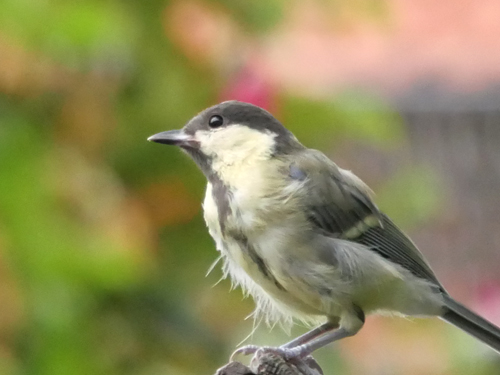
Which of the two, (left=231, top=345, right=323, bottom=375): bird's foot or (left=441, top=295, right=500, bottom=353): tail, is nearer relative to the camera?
(left=231, top=345, right=323, bottom=375): bird's foot

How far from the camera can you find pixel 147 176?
1362 millimetres

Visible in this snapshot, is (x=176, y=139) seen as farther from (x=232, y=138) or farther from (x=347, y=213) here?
(x=347, y=213)

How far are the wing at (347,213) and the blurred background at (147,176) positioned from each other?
0.16m

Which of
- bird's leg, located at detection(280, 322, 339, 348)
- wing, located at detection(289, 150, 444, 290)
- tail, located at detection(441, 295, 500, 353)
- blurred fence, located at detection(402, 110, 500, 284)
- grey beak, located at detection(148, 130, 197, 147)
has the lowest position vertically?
blurred fence, located at detection(402, 110, 500, 284)

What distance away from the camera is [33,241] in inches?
40.8

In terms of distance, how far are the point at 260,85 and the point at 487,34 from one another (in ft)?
4.53

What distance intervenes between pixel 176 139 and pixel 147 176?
203 millimetres

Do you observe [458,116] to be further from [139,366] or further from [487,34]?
[139,366]

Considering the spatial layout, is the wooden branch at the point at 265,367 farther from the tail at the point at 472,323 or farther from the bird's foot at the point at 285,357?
the tail at the point at 472,323

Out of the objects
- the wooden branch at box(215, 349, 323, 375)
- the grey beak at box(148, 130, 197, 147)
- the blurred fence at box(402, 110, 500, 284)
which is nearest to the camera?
the wooden branch at box(215, 349, 323, 375)

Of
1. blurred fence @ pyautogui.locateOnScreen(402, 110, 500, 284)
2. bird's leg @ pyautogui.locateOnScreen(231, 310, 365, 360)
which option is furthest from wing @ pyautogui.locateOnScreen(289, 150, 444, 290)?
blurred fence @ pyautogui.locateOnScreen(402, 110, 500, 284)

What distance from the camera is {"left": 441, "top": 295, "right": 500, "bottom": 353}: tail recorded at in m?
1.22

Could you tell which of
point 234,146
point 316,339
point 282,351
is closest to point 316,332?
point 316,339

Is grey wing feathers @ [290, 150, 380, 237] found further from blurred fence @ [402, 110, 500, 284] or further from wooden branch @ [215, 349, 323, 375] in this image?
blurred fence @ [402, 110, 500, 284]
